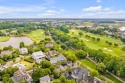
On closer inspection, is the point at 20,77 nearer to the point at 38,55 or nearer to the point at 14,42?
the point at 38,55

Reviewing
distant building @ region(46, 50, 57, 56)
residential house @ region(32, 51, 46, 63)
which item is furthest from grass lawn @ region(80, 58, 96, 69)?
residential house @ region(32, 51, 46, 63)

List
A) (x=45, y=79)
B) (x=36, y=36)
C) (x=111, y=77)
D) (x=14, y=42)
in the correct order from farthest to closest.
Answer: (x=36, y=36) → (x=14, y=42) → (x=111, y=77) → (x=45, y=79)

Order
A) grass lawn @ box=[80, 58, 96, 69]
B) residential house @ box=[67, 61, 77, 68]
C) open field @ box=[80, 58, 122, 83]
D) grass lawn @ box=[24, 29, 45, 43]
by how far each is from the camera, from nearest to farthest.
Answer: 1. open field @ box=[80, 58, 122, 83]
2. residential house @ box=[67, 61, 77, 68]
3. grass lawn @ box=[80, 58, 96, 69]
4. grass lawn @ box=[24, 29, 45, 43]

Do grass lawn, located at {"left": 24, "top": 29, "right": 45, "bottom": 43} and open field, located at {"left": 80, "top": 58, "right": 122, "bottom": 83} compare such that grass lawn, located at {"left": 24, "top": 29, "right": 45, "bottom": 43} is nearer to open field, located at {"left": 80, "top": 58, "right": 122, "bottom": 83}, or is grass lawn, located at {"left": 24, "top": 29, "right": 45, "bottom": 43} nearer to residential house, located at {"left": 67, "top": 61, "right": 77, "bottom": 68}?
open field, located at {"left": 80, "top": 58, "right": 122, "bottom": 83}

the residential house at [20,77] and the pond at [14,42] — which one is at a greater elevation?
the residential house at [20,77]

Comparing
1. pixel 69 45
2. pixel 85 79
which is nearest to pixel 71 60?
pixel 85 79

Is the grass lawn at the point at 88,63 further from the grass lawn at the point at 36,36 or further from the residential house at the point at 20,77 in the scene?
the grass lawn at the point at 36,36

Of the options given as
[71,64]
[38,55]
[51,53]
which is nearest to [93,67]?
[71,64]

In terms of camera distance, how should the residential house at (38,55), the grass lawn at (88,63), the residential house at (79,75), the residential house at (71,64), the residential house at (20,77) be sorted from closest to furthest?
the residential house at (20,77) < the residential house at (79,75) < the residential house at (71,64) < the grass lawn at (88,63) < the residential house at (38,55)

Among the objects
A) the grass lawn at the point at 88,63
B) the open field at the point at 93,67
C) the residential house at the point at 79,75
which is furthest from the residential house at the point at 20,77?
the grass lawn at the point at 88,63
